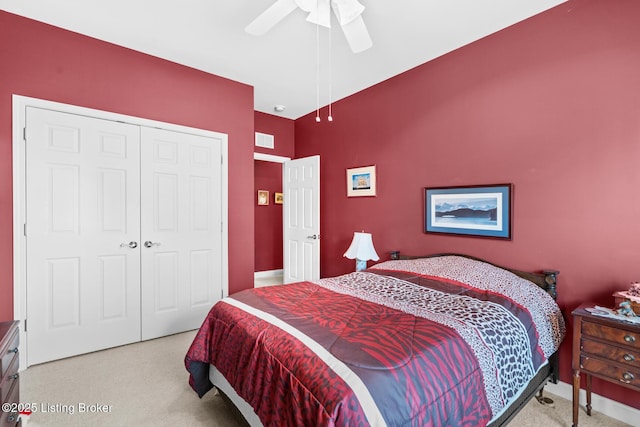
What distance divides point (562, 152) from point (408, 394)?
2.10 meters

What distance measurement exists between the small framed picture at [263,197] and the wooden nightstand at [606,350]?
4.89 m

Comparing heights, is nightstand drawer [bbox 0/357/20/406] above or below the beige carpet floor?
above

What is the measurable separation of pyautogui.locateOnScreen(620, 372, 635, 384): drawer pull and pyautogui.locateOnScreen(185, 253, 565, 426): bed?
1.10 ft

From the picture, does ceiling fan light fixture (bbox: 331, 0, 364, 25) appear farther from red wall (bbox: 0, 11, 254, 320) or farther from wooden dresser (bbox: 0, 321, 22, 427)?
wooden dresser (bbox: 0, 321, 22, 427)

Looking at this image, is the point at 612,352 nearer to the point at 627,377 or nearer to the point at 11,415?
the point at 627,377

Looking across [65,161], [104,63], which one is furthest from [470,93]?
[65,161]

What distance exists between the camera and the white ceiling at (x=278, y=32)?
2.24 meters

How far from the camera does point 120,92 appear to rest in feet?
9.32

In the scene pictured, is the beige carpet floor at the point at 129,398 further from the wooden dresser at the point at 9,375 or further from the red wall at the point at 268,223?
the red wall at the point at 268,223

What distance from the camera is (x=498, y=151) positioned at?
2510 mm

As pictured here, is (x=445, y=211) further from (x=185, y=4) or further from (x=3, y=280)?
(x=3, y=280)

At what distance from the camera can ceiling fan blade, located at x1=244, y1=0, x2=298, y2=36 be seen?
68.4 inches

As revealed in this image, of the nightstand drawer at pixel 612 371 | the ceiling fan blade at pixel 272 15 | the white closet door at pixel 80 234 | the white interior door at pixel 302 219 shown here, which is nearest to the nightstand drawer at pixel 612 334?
the nightstand drawer at pixel 612 371

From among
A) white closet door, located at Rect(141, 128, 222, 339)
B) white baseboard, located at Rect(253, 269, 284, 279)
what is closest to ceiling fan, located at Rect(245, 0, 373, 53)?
white closet door, located at Rect(141, 128, 222, 339)
